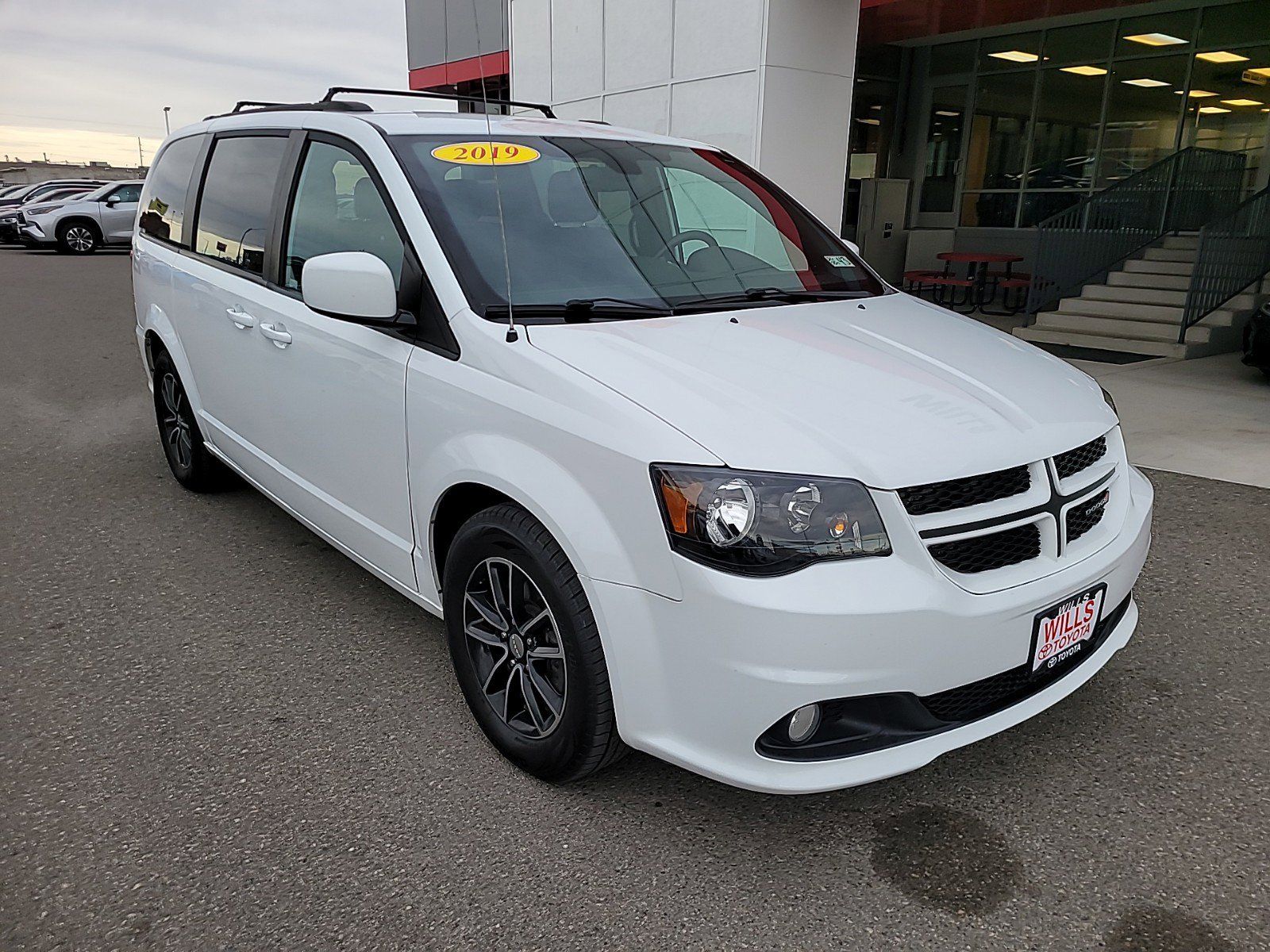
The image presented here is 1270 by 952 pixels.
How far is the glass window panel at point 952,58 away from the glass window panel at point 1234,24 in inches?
141

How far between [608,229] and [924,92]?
15756mm

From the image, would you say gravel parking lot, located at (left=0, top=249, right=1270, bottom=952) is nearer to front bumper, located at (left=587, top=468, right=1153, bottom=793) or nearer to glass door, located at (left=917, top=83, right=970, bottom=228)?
front bumper, located at (left=587, top=468, right=1153, bottom=793)

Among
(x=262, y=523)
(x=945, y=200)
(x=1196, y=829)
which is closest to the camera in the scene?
(x=1196, y=829)

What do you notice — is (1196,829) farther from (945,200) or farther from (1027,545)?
(945,200)

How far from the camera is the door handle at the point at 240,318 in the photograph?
3656 mm

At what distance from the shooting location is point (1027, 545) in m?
2.33

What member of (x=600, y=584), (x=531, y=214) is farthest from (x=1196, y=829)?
(x=531, y=214)

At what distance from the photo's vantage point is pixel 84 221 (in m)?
22.4

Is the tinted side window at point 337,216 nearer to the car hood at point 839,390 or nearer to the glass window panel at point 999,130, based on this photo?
the car hood at point 839,390

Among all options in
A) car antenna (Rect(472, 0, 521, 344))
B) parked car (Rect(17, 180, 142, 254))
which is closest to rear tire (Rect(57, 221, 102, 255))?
parked car (Rect(17, 180, 142, 254))

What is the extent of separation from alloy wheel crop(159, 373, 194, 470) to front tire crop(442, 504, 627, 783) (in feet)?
8.76

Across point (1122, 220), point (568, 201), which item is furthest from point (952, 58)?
point (568, 201)

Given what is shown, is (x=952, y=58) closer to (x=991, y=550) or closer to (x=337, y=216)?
(x=337, y=216)

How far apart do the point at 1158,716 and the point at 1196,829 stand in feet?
1.92
